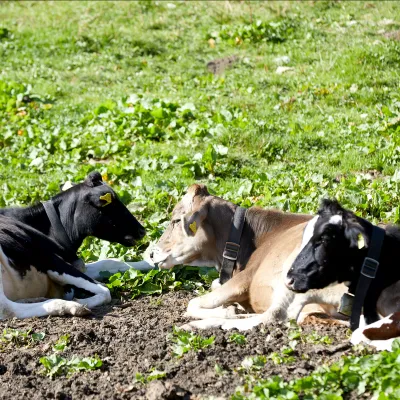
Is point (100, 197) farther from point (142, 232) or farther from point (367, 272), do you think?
point (367, 272)

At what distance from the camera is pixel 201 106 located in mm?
14406

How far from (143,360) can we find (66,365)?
0.58 metres

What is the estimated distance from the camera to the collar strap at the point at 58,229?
31.0 ft

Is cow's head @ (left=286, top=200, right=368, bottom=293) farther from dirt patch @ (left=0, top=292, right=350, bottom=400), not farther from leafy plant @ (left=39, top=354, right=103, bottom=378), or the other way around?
leafy plant @ (left=39, top=354, right=103, bottom=378)

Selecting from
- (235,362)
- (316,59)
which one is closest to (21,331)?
(235,362)

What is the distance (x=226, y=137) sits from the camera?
41.5 feet

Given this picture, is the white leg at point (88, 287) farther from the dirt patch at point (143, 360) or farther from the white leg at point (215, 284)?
the white leg at point (215, 284)

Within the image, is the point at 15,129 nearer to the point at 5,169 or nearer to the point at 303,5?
the point at 5,169

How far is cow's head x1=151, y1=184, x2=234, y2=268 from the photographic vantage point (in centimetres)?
822

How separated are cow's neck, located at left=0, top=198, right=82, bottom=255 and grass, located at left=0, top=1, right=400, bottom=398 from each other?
508mm

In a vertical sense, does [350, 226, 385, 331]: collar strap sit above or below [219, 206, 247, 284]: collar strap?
above

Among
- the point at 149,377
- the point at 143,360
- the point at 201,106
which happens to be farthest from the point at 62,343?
the point at 201,106

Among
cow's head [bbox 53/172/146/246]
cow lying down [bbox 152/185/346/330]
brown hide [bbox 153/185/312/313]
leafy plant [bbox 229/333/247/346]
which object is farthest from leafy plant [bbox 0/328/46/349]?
cow's head [bbox 53/172/146/246]

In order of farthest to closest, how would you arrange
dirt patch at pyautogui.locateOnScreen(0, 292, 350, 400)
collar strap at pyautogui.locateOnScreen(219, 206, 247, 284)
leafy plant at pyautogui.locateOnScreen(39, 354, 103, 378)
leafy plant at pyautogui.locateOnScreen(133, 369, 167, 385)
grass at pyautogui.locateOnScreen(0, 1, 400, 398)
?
1. grass at pyautogui.locateOnScreen(0, 1, 400, 398)
2. collar strap at pyautogui.locateOnScreen(219, 206, 247, 284)
3. leafy plant at pyautogui.locateOnScreen(39, 354, 103, 378)
4. leafy plant at pyautogui.locateOnScreen(133, 369, 167, 385)
5. dirt patch at pyautogui.locateOnScreen(0, 292, 350, 400)
